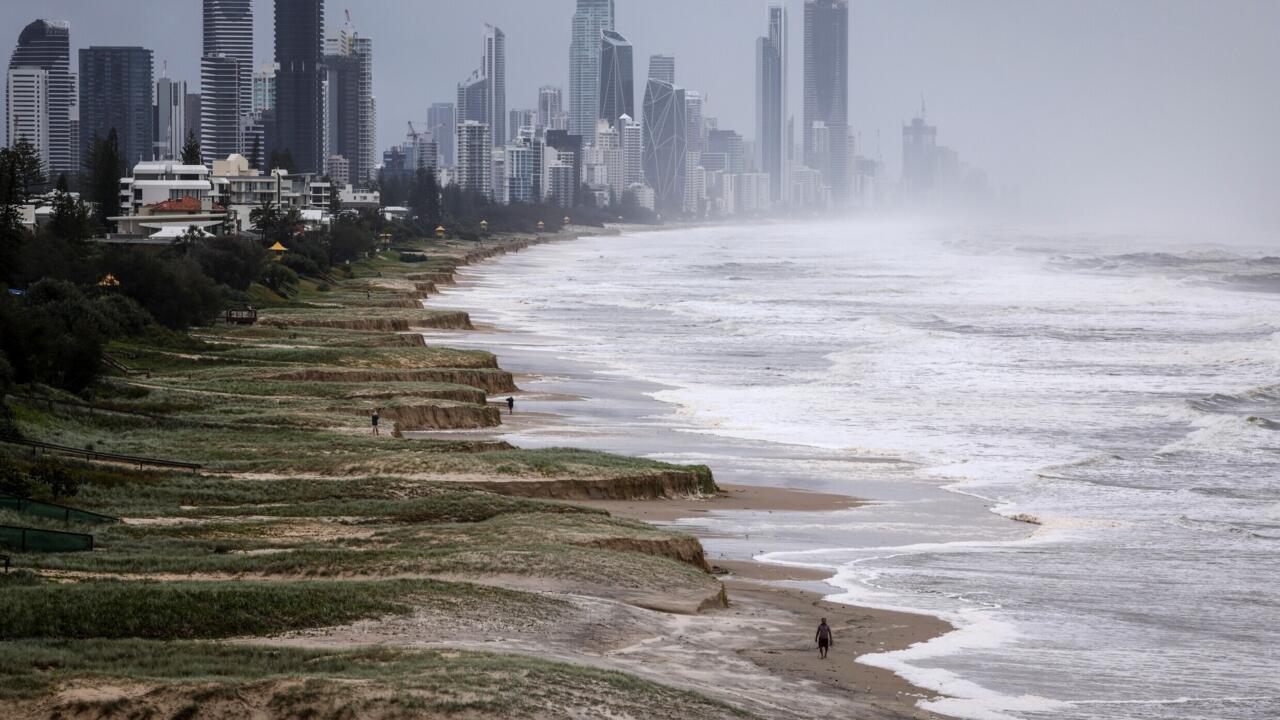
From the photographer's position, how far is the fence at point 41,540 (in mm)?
24328

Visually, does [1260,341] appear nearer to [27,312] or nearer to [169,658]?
[27,312]

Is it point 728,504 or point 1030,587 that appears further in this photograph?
point 728,504

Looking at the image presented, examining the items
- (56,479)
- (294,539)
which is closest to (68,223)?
(56,479)

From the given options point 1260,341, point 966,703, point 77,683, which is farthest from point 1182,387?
point 77,683

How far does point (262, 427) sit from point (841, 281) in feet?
355

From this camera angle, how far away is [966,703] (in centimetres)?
2119

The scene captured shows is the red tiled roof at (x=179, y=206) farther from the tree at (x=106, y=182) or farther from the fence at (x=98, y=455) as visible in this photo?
the fence at (x=98, y=455)

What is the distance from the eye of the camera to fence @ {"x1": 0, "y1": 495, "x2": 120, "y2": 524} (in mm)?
27078

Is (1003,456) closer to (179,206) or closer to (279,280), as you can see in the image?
(279,280)

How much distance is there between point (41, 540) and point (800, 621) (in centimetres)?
1098

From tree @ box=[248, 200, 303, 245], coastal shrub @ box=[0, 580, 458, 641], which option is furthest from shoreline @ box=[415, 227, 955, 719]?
tree @ box=[248, 200, 303, 245]

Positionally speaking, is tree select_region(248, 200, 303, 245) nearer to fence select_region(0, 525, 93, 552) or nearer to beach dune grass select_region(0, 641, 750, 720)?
fence select_region(0, 525, 93, 552)

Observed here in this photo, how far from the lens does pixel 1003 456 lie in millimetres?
44250

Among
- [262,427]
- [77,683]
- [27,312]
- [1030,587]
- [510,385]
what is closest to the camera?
[77,683]
